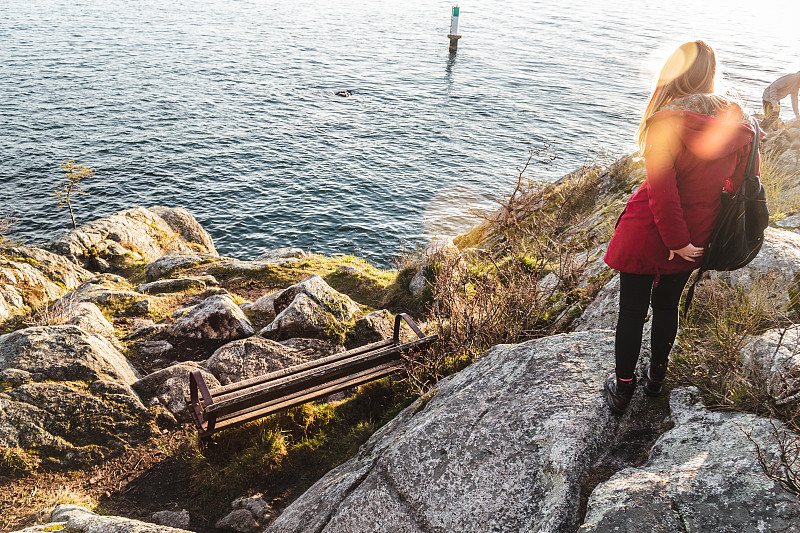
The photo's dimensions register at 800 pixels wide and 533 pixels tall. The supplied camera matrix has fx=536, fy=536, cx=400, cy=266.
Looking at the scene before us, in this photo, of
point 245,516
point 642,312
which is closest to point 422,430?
point 642,312

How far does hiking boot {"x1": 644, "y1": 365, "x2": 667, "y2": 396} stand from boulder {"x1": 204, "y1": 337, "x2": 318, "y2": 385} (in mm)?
5248

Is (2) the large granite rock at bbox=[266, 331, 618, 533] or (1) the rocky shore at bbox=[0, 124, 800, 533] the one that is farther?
(2) the large granite rock at bbox=[266, 331, 618, 533]

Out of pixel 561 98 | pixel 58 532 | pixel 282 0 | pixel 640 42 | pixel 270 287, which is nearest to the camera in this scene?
pixel 58 532

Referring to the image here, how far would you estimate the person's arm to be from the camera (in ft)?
11.1

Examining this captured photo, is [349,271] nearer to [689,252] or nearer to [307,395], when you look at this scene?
[307,395]

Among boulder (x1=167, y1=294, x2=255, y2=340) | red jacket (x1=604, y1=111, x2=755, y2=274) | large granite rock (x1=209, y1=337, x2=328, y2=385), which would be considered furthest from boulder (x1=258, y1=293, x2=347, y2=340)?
red jacket (x1=604, y1=111, x2=755, y2=274)

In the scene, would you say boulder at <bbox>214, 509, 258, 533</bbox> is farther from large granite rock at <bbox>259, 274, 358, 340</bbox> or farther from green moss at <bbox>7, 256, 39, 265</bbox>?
green moss at <bbox>7, 256, 39, 265</bbox>

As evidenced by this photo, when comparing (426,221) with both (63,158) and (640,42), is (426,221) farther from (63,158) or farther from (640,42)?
(640,42)

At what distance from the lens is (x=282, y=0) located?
6944 cm

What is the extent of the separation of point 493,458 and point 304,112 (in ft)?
102

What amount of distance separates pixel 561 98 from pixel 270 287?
30.3 m

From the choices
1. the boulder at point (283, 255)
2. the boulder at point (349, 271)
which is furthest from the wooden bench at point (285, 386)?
the boulder at point (283, 255)

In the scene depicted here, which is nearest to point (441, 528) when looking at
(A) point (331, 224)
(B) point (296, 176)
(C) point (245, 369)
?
(C) point (245, 369)

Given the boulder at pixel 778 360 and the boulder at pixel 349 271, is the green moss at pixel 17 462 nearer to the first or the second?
the boulder at pixel 778 360
